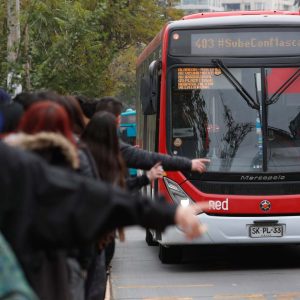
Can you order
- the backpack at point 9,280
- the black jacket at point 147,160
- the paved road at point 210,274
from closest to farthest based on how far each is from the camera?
the backpack at point 9,280 < the black jacket at point 147,160 < the paved road at point 210,274

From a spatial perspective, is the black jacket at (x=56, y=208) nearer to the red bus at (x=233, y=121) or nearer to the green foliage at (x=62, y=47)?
the red bus at (x=233, y=121)

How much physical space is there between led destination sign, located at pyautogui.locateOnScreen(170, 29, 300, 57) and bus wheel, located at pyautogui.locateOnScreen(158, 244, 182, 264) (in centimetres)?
256

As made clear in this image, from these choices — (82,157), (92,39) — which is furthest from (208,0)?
(82,157)

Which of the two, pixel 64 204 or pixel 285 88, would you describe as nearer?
pixel 64 204

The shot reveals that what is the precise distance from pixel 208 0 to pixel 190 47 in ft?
466

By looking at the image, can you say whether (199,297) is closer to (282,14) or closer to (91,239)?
(282,14)

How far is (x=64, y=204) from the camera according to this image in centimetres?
341

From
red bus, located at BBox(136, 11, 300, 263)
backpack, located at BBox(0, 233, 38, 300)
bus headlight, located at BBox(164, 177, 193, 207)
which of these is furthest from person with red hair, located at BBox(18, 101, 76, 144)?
bus headlight, located at BBox(164, 177, 193, 207)

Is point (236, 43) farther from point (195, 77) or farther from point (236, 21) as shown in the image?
point (195, 77)

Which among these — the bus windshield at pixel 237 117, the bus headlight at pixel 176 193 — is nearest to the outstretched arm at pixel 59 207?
the bus headlight at pixel 176 193

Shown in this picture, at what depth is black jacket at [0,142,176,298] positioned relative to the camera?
10.9 feet

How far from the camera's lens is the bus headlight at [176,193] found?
11258 mm

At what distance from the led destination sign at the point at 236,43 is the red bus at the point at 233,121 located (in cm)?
1

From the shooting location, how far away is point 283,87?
11438 mm
